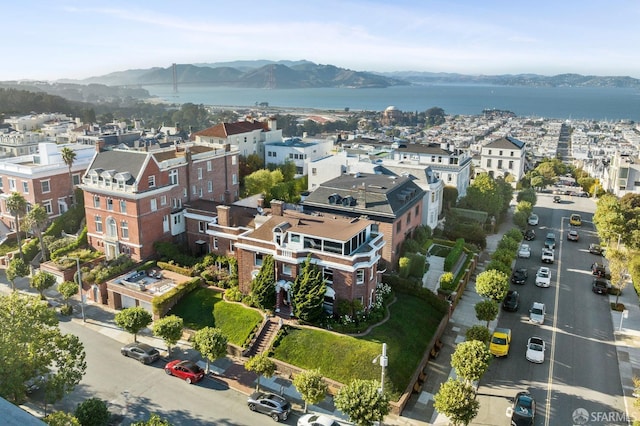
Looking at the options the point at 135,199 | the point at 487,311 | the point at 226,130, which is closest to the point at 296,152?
the point at 226,130

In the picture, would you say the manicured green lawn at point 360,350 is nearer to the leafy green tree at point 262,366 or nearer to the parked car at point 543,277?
the leafy green tree at point 262,366

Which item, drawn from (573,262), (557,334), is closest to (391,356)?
(557,334)

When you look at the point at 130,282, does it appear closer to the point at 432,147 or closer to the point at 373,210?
the point at 373,210

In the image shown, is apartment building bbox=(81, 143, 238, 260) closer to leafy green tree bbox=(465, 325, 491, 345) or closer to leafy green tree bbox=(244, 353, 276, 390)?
leafy green tree bbox=(244, 353, 276, 390)

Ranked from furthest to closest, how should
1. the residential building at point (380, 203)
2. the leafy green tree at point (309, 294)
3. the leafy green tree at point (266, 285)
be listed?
the residential building at point (380, 203) → the leafy green tree at point (266, 285) → the leafy green tree at point (309, 294)

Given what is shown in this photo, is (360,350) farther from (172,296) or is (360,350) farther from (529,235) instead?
(529,235)

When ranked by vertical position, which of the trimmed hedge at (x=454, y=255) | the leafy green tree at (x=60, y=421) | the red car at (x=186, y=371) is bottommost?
the red car at (x=186, y=371)

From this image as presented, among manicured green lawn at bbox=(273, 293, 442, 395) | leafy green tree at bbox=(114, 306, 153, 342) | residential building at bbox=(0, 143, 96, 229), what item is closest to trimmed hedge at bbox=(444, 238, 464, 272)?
manicured green lawn at bbox=(273, 293, 442, 395)

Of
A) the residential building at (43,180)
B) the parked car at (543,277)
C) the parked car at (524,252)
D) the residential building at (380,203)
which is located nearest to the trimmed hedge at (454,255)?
the residential building at (380,203)
